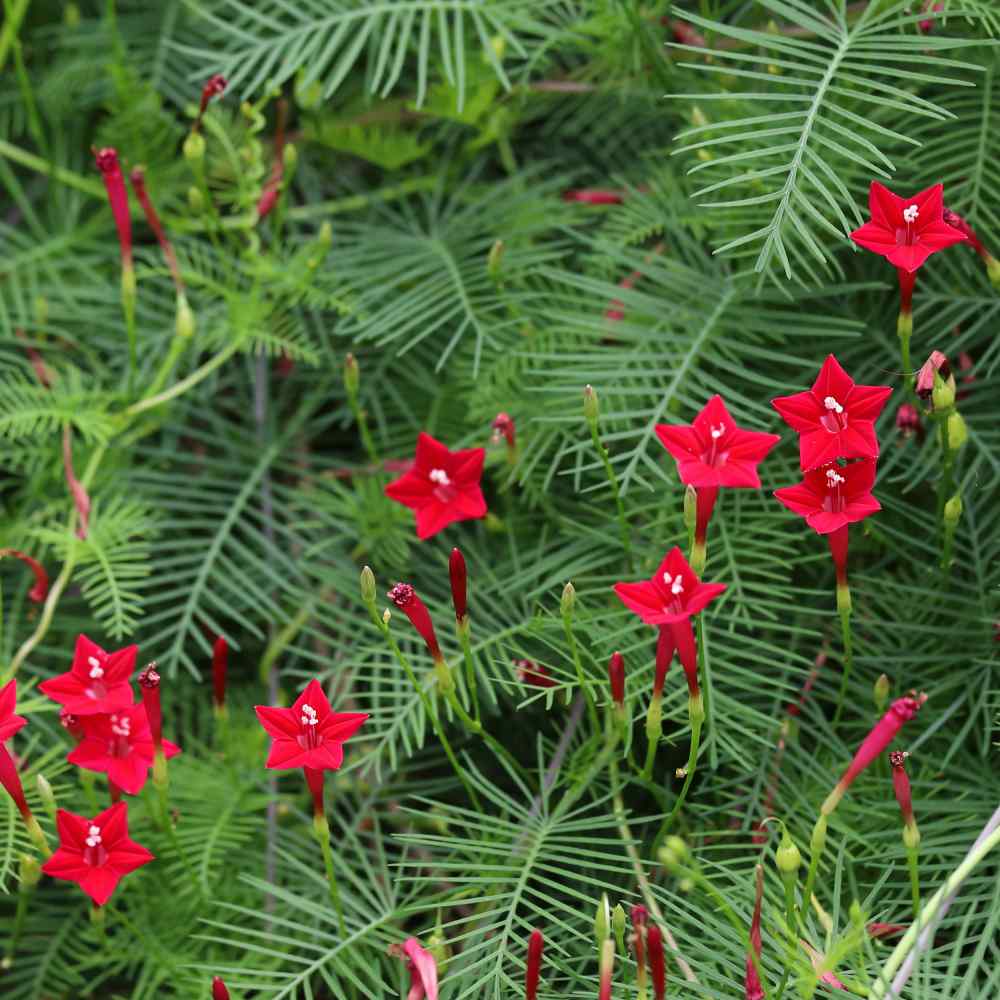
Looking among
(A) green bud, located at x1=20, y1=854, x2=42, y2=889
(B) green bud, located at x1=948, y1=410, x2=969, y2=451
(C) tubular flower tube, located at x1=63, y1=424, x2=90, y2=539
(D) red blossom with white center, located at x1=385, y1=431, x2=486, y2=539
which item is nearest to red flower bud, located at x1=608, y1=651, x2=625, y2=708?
(D) red blossom with white center, located at x1=385, y1=431, x2=486, y2=539

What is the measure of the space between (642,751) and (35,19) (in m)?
1.08

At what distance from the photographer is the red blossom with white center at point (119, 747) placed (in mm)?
894

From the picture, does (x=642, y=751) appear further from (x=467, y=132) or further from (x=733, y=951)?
(x=467, y=132)

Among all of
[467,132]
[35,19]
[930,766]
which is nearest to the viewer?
[930,766]

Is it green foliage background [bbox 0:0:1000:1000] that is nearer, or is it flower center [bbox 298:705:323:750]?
flower center [bbox 298:705:323:750]

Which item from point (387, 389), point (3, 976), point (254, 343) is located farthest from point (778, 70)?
point (3, 976)

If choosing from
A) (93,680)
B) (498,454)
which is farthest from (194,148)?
(93,680)

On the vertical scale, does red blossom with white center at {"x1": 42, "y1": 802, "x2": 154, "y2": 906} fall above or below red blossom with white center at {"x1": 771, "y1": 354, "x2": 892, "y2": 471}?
below

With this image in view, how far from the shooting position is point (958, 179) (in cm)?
118

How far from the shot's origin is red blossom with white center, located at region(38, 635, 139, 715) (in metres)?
0.88

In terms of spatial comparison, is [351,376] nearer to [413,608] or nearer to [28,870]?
[413,608]

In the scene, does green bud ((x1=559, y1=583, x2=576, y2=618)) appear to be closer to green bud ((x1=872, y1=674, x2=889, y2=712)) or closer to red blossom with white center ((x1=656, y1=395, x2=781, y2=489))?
red blossom with white center ((x1=656, y1=395, x2=781, y2=489))

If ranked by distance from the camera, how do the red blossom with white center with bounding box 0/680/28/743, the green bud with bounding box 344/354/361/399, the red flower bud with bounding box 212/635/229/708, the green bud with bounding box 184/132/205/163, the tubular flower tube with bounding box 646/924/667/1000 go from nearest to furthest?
the tubular flower tube with bounding box 646/924/667/1000, the red blossom with white center with bounding box 0/680/28/743, the red flower bud with bounding box 212/635/229/708, the green bud with bounding box 344/354/361/399, the green bud with bounding box 184/132/205/163

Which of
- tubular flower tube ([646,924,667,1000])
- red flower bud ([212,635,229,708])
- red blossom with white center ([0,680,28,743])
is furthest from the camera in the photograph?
red flower bud ([212,635,229,708])
